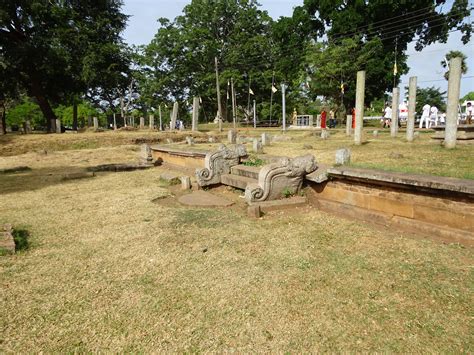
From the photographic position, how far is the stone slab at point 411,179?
3.33 m

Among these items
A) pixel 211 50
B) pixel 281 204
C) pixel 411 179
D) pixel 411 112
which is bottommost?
pixel 281 204

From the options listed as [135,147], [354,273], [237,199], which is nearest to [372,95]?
[135,147]

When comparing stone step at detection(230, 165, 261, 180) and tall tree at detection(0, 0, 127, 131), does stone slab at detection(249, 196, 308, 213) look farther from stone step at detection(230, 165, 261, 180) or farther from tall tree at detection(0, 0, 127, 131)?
tall tree at detection(0, 0, 127, 131)

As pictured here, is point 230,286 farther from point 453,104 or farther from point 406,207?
point 453,104

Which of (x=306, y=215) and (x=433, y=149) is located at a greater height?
(x=433, y=149)

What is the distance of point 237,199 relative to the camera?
6160 mm

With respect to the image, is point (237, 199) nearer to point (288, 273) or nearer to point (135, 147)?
point (288, 273)

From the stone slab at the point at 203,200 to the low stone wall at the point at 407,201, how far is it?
1869mm

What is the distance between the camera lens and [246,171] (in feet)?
21.8

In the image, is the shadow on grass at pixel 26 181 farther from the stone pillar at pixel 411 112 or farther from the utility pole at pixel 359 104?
the stone pillar at pixel 411 112

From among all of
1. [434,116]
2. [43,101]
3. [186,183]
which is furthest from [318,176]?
[43,101]

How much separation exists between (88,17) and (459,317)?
1172 inches

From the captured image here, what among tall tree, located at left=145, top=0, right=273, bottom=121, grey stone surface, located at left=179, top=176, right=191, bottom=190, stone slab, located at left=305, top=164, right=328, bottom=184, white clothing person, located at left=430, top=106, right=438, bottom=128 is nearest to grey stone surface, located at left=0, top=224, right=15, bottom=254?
grey stone surface, located at left=179, top=176, right=191, bottom=190

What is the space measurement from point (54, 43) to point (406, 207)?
2534cm
